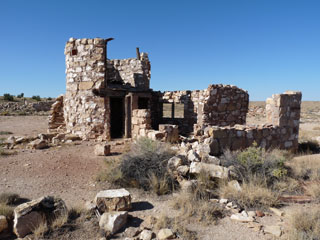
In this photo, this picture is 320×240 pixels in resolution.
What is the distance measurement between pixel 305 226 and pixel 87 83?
367 inches

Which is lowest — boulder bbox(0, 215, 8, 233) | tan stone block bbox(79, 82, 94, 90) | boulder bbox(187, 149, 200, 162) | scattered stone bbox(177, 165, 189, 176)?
boulder bbox(0, 215, 8, 233)

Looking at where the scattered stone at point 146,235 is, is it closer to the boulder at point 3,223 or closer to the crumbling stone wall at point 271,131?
the boulder at point 3,223

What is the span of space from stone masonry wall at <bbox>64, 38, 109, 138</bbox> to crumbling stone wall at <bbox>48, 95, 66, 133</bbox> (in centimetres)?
176

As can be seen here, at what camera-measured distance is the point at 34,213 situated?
3531 millimetres

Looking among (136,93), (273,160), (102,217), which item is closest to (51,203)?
(102,217)

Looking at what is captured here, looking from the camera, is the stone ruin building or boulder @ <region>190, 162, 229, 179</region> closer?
boulder @ <region>190, 162, 229, 179</region>

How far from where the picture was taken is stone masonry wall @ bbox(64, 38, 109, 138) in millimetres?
10000

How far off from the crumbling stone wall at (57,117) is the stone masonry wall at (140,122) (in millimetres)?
4081

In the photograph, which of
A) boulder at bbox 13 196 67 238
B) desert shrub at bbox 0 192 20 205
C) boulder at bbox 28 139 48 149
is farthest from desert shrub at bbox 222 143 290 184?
boulder at bbox 28 139 48 149

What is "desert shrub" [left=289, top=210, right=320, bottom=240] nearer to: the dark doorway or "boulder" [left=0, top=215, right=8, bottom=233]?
"boulder" [left=0, top=215, right=8, bottom=233]

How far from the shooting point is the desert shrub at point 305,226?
10.5ft

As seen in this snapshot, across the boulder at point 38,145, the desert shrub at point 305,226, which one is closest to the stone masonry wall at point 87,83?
the boulder at point 38,145

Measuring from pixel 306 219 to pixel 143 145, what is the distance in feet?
12.9

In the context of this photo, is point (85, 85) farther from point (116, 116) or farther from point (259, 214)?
point (259, 214)
